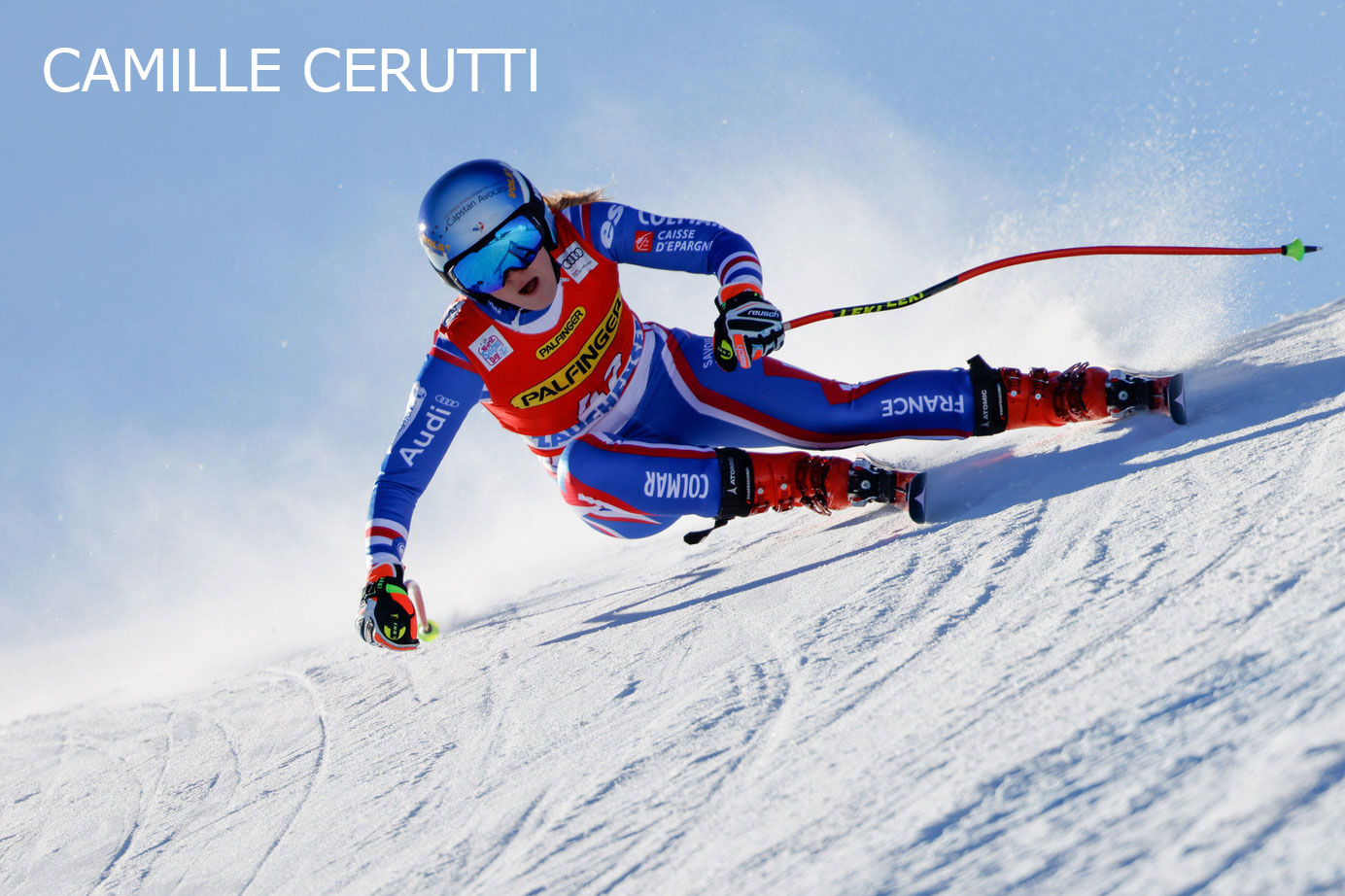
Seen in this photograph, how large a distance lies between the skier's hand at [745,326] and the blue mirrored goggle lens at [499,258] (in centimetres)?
59

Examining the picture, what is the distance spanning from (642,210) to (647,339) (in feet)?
1.42

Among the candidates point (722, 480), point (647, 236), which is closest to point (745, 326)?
point (722, 480)

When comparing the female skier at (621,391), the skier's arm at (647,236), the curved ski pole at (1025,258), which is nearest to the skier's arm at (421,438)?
the female skier at (621,391)

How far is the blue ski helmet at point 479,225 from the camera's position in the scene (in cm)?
298

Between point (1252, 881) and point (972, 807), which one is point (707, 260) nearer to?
point (972, 807)

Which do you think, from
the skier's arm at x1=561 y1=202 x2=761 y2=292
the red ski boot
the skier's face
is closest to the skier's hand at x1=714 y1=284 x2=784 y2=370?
the skier's arm at x1=561 y1=202 x2=761 y2=292

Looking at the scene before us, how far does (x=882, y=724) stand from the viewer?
1631mm

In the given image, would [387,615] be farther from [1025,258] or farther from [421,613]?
[1025,258]

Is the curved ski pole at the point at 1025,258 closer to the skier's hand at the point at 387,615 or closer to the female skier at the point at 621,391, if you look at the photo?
the female skier at the point at 621,391

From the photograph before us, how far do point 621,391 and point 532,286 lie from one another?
50 centimetres

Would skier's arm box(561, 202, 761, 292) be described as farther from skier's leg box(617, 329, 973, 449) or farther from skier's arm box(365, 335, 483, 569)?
skier's arm box(365, 335, 483, 569)

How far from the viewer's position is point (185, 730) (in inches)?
130

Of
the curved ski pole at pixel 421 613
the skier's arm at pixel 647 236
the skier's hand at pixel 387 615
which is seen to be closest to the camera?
A: the skier's hand at pixel 387 615

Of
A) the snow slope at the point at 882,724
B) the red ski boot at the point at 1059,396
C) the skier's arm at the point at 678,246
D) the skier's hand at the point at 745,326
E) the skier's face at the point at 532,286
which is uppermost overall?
the skier's arm at the point at 678,246
